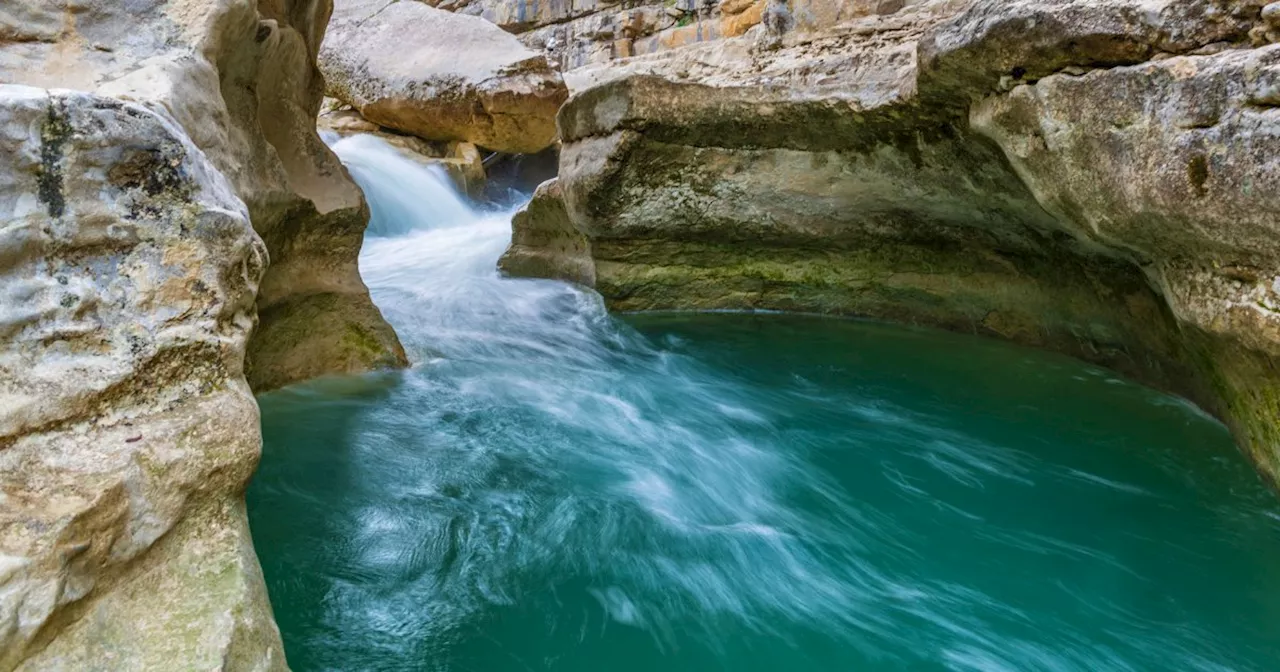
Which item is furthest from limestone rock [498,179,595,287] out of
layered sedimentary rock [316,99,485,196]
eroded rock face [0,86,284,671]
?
eroded rock face [0,86,284,671]

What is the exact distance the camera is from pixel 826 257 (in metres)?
5.89

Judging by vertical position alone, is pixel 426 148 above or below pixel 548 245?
above

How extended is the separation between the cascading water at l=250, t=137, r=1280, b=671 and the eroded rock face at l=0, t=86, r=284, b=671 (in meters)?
0.71

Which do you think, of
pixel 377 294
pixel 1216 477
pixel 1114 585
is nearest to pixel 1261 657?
pixel 1114 585

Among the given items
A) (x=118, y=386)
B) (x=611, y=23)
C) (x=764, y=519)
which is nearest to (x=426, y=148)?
(x=764, y=519)

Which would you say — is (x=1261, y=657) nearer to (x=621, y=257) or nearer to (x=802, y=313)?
(x=802, y=313)

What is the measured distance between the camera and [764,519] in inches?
120

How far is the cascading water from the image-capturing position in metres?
2.26

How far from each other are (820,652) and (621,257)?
432 centimetres

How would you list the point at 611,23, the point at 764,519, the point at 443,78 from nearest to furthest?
1. the point at 764,519
2. the point at 443,78
3. the point at 611,23

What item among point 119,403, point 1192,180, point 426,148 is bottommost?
point 119,403

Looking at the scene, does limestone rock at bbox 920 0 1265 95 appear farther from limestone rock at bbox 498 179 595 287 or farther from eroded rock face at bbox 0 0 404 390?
limestone rock at bbox 498 179 595 287

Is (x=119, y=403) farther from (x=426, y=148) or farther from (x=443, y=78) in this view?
(x=426, y=148)

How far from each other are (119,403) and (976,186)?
170 inches
